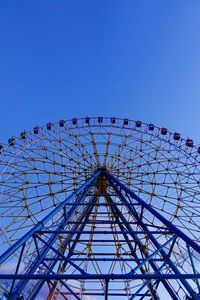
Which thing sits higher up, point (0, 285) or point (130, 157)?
point (130, 157)

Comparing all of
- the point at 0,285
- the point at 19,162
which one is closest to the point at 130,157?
the point at 19,162

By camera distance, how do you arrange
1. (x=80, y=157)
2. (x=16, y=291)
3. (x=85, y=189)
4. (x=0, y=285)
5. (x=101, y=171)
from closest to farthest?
(x=16, y=291) < (x=0, y=285) < (x=85, y=189) < (x=101, y=171) < (x=80, y=157)

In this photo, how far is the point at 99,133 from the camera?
92.1 ft

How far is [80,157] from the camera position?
26000 mm

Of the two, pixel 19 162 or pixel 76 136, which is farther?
pixel 76 136

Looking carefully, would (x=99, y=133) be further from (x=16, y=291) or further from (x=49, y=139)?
(x=16, y=291)

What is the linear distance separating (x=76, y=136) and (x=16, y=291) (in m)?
16.9

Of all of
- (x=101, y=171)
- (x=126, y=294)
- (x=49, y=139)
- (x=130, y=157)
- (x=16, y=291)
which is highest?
(x=49, y=139)

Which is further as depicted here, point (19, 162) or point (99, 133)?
point (99, 133)

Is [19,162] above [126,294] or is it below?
above

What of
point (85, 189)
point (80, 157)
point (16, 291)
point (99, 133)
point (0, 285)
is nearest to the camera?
point (16, 291)

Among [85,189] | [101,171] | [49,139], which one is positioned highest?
[49,139]

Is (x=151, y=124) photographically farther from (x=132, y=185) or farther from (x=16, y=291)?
(x=16, y=291)

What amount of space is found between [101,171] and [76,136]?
488 cm
